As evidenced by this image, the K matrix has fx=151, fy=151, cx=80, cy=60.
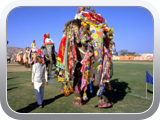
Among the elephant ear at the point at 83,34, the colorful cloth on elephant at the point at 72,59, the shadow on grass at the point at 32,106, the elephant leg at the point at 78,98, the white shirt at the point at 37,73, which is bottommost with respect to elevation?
the shadow on grass at the point at 32,106

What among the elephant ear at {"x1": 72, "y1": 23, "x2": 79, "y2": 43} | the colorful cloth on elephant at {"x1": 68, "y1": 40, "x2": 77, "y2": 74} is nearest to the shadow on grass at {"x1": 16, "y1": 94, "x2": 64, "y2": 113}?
the colorful cloth on elephant at {"x1": 68, "y1": 40, "x2": 77, "y2": 74}

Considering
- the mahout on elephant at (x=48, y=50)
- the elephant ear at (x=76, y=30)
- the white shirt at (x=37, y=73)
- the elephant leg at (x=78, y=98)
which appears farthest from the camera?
the mahout on elephant at (x=48, y=50)

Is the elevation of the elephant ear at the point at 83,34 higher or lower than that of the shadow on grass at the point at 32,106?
higher

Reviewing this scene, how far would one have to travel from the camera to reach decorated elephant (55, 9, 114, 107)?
12.5 feet

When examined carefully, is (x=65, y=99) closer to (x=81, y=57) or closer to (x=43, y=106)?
(x=43, y=106)

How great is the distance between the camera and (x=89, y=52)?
3.88m

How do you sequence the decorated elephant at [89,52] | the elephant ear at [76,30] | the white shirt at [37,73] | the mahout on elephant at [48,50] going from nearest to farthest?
the decorated elephant at [89,52] → the elephant ear at [76,30] → the white shirt at [37,73] → the mahout on elephant at [48,50]

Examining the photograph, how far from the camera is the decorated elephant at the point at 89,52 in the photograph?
3805 mm

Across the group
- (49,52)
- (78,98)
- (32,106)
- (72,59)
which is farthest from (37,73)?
(49,52)

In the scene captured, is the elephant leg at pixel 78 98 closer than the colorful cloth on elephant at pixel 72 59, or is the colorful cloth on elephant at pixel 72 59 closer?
the colorful cloth on elephant at pixel 72 59

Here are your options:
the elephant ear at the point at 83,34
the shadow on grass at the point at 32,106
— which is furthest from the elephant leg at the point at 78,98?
the elephant ear at the point at 83,34

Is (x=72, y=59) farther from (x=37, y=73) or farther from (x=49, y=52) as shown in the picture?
(x=49, y=52)

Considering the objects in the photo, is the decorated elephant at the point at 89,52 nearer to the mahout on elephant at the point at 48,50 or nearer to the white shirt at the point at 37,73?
the white shirt at the point at 37,73

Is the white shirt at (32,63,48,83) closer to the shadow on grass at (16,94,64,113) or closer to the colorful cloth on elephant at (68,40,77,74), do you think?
the shadow on grass at (16,94,64,113)
